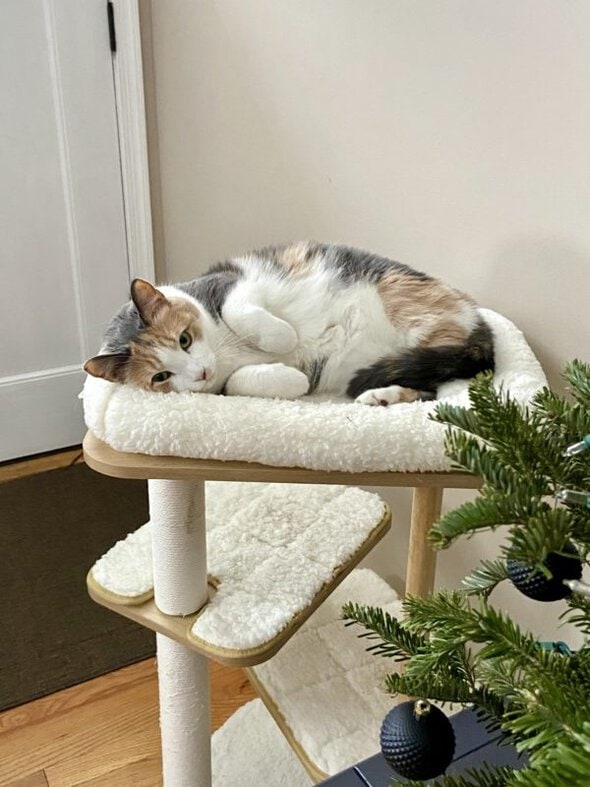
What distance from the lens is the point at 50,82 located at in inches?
75.9

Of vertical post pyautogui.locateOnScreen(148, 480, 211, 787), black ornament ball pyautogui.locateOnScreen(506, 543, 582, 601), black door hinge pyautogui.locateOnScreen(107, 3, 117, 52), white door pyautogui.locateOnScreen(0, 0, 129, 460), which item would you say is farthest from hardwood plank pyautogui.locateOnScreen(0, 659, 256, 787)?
black door hinge pyautogui.locateOnScreen(107, 3, 117, 52)

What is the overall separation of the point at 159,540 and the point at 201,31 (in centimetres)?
128

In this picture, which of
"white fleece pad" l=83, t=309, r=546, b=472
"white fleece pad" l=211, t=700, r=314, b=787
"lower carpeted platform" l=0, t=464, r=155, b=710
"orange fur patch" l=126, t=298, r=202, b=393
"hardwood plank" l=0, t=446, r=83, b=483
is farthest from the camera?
"hardwood plank" l=0, t=446, r=83, b=483

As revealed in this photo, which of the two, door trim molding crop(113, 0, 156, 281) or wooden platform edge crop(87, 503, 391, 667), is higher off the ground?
door trim molding crop(113, 0, 156, 281)

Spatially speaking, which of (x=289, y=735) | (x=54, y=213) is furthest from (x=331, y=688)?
(x=54, y=213)

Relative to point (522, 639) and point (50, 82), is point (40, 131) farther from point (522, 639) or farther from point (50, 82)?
point (522, 639)

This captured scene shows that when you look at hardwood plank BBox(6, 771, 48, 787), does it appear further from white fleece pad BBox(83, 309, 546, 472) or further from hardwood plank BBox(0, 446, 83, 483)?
hardwood plank BBox(0, 446, 83, 483)

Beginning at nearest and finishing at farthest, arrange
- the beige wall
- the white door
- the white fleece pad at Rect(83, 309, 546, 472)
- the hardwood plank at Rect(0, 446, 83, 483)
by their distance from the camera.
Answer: the white fleece pad at Rect(83, 309, 546, 472)
the beige wall
the white door
the hardwood plank at Rect(0, 446, 83, 483)

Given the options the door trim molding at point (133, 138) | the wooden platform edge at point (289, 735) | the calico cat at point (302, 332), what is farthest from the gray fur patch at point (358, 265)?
the door trim molding at point (133, 138)

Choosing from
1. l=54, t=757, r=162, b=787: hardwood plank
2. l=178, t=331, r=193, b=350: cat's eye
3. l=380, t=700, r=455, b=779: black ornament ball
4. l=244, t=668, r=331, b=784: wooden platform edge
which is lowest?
l=54, t=757, r=162, b=787: hardwood plank

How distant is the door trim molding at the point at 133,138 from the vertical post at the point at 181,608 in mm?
1347

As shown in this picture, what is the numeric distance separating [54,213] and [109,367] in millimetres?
1333

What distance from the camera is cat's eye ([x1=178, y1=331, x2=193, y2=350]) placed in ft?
2.96

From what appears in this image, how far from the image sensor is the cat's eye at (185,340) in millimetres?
904
